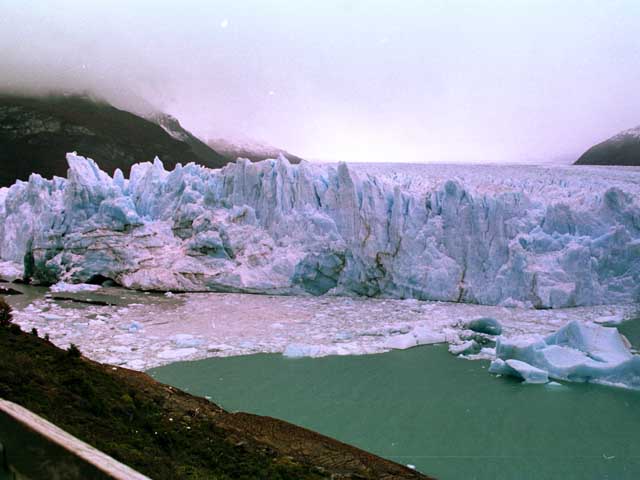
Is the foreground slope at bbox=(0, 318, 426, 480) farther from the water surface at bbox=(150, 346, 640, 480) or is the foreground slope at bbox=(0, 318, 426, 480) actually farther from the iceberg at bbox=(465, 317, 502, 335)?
the iceberg at bbox=(465, 317, 502, 335)

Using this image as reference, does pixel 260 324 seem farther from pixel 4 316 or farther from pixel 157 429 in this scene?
pixel 157 429

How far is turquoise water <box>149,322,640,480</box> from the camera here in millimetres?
4475

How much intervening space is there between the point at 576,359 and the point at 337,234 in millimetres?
6564

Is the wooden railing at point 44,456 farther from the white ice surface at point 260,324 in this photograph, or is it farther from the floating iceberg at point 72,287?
the floating iceberg at point 72,287

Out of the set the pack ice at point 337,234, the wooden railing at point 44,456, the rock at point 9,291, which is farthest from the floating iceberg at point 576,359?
the rock at point 9,291

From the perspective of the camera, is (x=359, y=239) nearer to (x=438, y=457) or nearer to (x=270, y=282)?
(x=270, y=282)

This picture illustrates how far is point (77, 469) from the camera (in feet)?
4.48

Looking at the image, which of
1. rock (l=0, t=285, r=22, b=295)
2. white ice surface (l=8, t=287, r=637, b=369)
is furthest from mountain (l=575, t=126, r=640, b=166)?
rock (l=0, t=285, r=22, b=295)

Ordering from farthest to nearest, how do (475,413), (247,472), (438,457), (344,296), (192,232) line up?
(192,232)
(344,296)
(475,413)
(438,457)
(247,472)

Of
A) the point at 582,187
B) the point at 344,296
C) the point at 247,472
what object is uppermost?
the point at 582,187

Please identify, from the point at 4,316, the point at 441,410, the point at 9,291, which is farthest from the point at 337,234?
the point at 4,316

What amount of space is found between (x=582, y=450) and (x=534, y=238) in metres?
7.19

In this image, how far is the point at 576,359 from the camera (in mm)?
6637

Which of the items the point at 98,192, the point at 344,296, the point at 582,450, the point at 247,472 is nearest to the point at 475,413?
the point at 582,450
